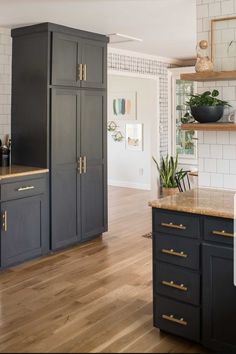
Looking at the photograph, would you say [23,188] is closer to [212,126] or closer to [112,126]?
[212,126]

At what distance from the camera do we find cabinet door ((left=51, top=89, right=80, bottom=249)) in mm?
4598

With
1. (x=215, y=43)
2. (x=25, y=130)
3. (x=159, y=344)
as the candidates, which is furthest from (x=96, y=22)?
(x=159, y=344)

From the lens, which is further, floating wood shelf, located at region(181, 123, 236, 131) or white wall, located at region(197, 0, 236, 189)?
white wall, located at region(197, 0, 236, 189)

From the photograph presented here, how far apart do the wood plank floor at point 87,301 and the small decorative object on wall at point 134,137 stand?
13.0 ft

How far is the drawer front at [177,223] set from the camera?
264 cm

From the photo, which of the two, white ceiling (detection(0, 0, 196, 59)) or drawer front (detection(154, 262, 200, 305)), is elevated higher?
white ceiling (detection(0, 0, 196, 59))

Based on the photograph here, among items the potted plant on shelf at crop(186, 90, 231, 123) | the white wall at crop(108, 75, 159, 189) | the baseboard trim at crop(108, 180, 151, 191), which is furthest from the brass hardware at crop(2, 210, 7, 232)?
the baseboard trim at crop(108, 180, 151, 191)

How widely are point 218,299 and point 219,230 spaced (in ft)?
1.32

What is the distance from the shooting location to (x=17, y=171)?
4301mm

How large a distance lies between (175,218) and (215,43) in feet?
4.73

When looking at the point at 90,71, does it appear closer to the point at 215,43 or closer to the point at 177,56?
the point at 215,43

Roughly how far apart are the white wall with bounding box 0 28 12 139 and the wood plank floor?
1.50 metres

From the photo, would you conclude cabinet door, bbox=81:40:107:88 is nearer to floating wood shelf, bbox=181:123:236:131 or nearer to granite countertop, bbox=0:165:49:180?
granite countertop, bbox=0:165:49:180

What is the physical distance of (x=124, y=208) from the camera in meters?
7.08
